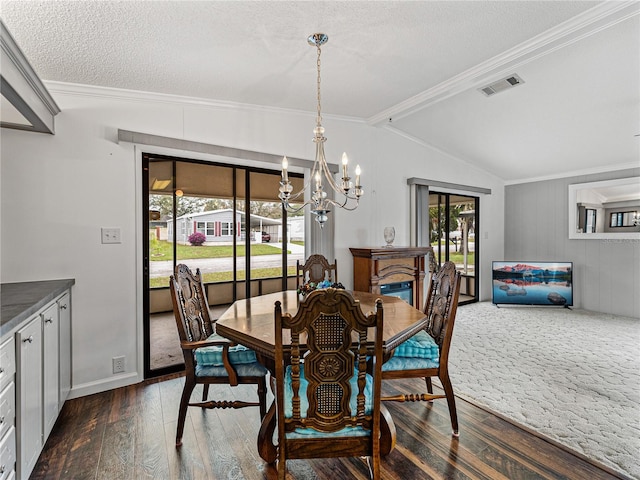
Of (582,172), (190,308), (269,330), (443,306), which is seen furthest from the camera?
(582,172)

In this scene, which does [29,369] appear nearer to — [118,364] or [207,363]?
[207,363]

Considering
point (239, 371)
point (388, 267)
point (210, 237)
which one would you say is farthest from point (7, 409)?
point (388, 267)

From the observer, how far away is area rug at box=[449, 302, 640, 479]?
210cm

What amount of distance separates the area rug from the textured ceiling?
253cm

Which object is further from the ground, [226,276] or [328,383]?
[226,276]

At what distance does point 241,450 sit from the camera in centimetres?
195

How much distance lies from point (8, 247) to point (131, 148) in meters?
1.13

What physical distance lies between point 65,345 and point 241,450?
59.9 inches

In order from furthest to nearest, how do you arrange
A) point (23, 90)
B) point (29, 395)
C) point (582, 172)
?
1. point (582, 172)
2. point (23, 90)
3. point (29, 395)

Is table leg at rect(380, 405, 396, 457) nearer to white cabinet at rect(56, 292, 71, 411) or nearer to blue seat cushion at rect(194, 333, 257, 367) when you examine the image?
blue seat cushion at rect(194, 333, 257, 367)

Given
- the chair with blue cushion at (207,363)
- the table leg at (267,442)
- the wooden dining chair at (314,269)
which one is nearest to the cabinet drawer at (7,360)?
the chair with blue cushion at (207,363)

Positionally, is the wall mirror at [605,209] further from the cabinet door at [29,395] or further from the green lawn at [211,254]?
the cabinet door at [29,395]

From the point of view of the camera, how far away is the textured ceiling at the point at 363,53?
201 cm

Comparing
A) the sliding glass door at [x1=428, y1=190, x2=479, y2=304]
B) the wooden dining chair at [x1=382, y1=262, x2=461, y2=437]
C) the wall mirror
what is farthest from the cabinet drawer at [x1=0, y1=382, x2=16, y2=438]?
the wall mirror
